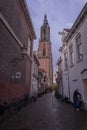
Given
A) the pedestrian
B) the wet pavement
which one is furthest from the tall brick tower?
the wet pavement

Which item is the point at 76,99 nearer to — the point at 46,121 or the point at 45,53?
the point at 46,121

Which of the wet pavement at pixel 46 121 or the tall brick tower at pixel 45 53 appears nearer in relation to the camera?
the wet pavement at pixel 46 121

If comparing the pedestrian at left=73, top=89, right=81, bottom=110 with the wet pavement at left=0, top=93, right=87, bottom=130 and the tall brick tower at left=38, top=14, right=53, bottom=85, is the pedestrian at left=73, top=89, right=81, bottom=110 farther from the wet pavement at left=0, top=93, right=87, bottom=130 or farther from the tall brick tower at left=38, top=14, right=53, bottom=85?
the tall brick tower at left=38, top=14, right=53, bottom=85

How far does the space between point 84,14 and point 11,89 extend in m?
7.20

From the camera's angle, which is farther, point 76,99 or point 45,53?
point 45,53

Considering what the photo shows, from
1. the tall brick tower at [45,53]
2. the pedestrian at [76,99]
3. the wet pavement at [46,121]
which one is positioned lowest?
the wet pavement at [46,121]

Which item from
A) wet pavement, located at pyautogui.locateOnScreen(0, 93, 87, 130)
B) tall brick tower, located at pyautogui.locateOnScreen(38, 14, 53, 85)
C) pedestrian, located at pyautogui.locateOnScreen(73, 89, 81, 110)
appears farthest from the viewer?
tall brick tower, located at pyautogui.locateOnScreen(38, 14, 53, 85)

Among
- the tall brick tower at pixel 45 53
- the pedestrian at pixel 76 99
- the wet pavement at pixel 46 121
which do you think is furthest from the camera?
the tall brick tower at pixel 45 53

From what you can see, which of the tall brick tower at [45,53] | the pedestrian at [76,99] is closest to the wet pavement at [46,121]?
the pedestrian at [76,99]

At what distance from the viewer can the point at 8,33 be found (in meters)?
7.72

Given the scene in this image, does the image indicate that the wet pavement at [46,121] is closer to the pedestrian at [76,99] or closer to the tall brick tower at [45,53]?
the pedestrian at [76,99]

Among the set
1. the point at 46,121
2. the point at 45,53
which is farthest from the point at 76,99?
the point at 45,53

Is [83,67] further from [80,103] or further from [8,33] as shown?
[8,33]

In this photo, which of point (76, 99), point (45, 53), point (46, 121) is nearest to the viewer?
point (46, 121)
